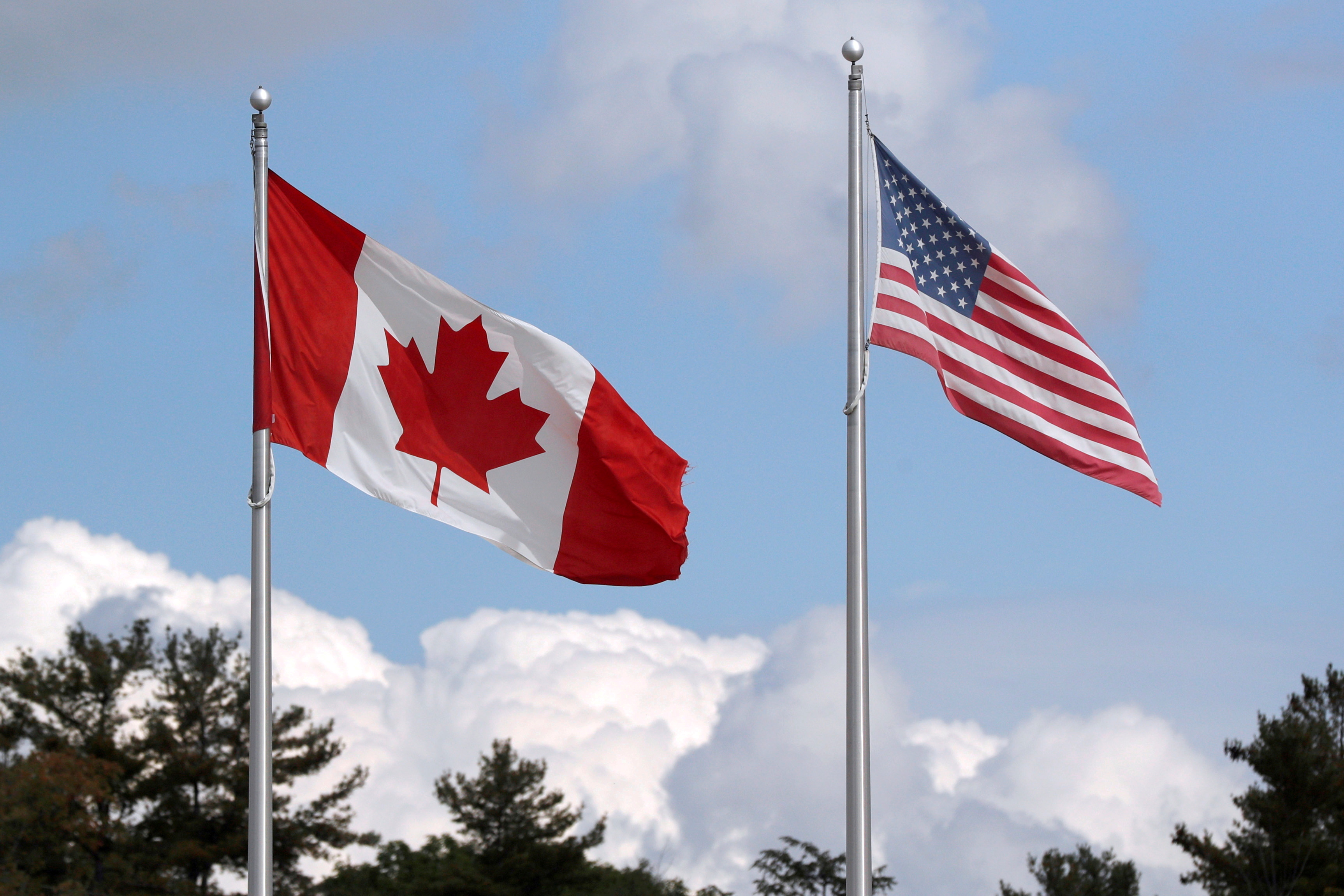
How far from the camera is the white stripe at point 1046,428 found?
12273 mm

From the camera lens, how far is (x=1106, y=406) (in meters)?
12.5

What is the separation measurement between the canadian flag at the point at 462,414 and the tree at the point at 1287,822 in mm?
39385

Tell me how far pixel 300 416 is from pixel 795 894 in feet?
142

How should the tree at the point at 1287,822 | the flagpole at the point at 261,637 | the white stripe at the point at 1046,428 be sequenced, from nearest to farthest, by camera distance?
the flagpole at the point at 261,637, the white stripe at the point at 1046,428, the tree at the point at 1287,822

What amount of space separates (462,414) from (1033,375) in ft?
14.1

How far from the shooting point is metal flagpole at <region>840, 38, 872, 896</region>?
11391 millimetres

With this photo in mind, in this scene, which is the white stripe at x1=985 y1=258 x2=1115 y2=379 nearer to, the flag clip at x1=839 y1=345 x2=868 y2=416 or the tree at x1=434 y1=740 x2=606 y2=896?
the flag clip at x1=839 y1=345 x2=868 y2=416

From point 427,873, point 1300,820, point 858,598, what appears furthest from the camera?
point 427,873

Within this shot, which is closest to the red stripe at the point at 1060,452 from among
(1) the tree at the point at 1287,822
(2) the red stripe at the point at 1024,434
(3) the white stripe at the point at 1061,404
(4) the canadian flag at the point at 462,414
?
(2) the red stripe at the point at 1024,434

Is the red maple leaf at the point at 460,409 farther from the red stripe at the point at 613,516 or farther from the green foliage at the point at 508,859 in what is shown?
the green foliage at the point at 508,859

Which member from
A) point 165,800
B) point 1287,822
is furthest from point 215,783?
point 1287,822

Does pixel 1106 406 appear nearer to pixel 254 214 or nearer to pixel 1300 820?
pixel 254 214

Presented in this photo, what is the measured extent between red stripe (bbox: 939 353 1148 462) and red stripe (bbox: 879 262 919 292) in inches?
23.3

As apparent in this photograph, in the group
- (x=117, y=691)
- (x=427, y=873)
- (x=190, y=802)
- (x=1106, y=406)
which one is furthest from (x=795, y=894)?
(x=1106, y=406)
